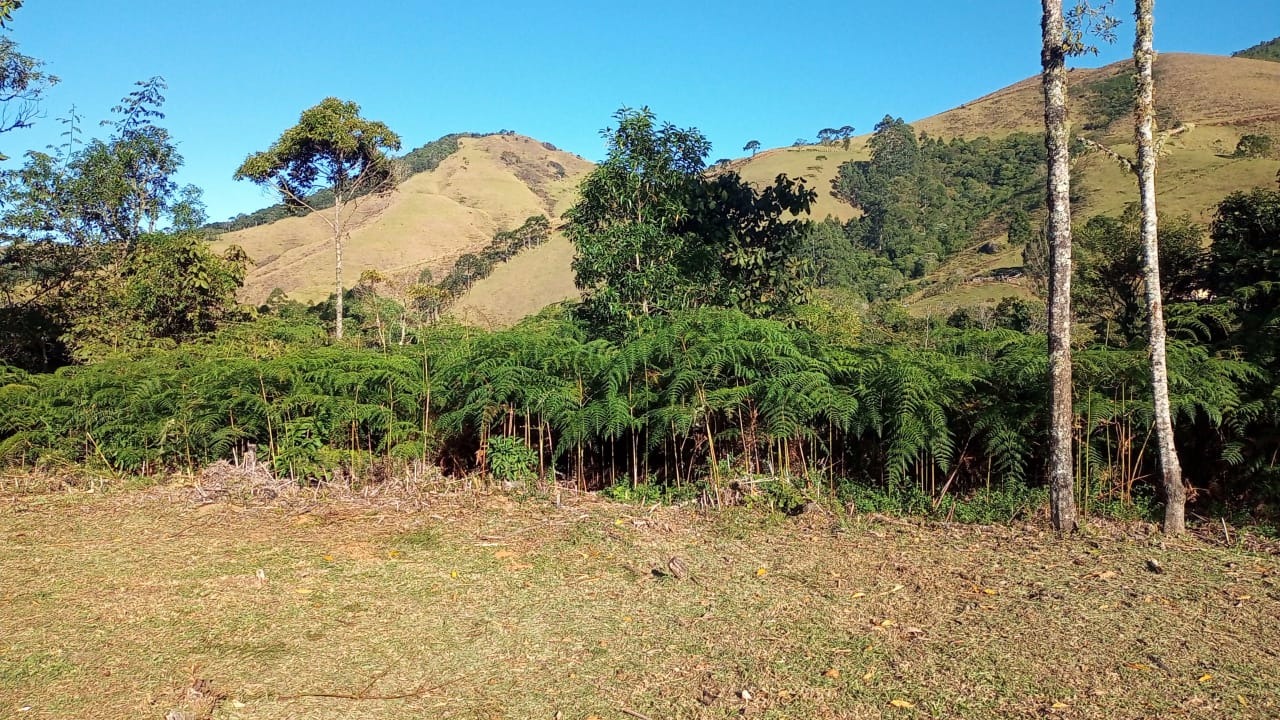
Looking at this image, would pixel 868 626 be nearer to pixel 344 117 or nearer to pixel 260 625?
pixel 260 625

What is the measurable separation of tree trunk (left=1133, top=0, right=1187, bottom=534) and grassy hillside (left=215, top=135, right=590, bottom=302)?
47.4m

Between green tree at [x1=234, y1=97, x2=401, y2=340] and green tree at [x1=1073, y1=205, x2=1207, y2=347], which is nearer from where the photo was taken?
A: green tree at [x1=1073, y1=205, x2=1207, y2=347]

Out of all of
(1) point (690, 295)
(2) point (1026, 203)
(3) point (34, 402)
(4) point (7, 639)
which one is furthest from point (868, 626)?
(2) point (1026, 203)

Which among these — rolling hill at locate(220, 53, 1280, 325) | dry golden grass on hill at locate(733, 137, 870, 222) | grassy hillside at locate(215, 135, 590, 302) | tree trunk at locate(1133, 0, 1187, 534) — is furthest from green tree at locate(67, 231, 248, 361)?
dry golden grass on hill at locate(733, 137, 870, 222)

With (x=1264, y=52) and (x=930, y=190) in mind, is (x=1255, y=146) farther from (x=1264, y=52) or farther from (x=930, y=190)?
(x=1264, y=52)

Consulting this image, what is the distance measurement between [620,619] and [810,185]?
296 feet

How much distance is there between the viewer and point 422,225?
9238 centimetres

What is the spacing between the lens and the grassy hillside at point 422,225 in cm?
7394

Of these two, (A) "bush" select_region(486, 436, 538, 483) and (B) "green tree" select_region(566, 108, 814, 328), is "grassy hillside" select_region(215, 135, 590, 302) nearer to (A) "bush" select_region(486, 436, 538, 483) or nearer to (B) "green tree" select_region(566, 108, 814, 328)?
(B) "green tree" select_region(566, 108, 814, 328)

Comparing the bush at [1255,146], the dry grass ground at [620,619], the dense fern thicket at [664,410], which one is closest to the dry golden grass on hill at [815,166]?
the bush at [1255,146]

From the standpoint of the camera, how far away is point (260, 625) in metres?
3.69

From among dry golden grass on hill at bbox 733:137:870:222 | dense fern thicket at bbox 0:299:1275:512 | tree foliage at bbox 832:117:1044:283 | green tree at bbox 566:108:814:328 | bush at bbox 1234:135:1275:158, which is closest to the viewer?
dense fern thicket at bbox 0:299:1275:512

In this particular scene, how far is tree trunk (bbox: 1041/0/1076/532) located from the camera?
491 centimetres

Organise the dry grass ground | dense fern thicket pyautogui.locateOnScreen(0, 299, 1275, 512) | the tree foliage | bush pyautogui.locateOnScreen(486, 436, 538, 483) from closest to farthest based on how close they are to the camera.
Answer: the dry grass ground, dense fern thicket pyautogui.locateOnScreen(0, 299, 1275, 512), bush pyautogui.locateOnScreen(486, 436, 538, 483), the tree foliage
